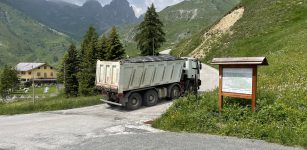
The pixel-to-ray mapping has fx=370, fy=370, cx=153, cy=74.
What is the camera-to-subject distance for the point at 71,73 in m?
72.6

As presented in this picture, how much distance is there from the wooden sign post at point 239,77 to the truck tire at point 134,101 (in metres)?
8.81

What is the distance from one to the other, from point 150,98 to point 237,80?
407 inches

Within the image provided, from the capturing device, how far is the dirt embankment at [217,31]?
6812cm

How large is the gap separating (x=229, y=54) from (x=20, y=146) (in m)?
44.6

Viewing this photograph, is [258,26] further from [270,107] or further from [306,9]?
[270,107]

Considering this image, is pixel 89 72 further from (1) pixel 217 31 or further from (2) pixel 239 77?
(2) pixel 239 77

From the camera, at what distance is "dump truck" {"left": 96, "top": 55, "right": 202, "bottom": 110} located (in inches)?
960

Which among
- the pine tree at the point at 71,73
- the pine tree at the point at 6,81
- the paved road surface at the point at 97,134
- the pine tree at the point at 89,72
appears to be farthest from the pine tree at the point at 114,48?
the pine tree at the point at 6,81

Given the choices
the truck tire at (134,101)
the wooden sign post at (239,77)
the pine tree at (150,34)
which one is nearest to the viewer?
the wooden sign post at (239,77)

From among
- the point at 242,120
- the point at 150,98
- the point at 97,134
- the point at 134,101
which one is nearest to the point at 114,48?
the point at 150,98

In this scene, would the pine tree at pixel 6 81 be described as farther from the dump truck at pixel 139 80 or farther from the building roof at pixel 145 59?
the building roof at pixel 145 59

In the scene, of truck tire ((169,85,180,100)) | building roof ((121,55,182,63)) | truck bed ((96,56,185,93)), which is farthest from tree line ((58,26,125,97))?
truck bed ((96,56,185,93))

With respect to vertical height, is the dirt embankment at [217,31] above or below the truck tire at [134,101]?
above

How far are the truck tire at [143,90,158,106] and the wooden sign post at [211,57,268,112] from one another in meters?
9.15
